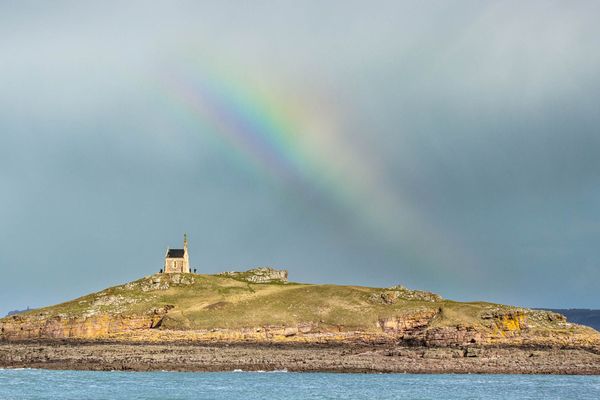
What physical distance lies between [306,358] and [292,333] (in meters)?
15.2

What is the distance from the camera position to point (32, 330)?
382 ft

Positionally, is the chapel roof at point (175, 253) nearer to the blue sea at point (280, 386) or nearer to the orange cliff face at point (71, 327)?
the orange cliff face at point (71, 327)

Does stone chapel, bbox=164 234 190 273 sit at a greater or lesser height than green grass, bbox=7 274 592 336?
greater

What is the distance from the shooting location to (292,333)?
113438 mm

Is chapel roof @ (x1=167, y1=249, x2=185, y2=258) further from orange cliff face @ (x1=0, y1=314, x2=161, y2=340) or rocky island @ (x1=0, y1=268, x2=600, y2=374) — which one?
orange cliff face @ (x1=0, y1=314, x2=161, y2=340)

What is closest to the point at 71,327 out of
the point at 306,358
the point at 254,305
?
the point at 254,305

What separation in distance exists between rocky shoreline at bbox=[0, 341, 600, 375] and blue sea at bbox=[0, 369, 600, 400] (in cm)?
392

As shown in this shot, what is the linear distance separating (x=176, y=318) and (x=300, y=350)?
2493cm

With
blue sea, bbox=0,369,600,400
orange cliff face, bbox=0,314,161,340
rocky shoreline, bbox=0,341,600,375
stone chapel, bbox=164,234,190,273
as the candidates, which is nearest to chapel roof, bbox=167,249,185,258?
stone chapel, bbox=164,234,190,273

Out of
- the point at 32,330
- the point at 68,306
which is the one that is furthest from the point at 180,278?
the point at 32,330

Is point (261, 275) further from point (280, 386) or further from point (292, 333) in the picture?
point (280, 386)

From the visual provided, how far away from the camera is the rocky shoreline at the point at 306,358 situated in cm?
9481

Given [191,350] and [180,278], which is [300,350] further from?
[180,278]

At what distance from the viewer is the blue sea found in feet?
214
